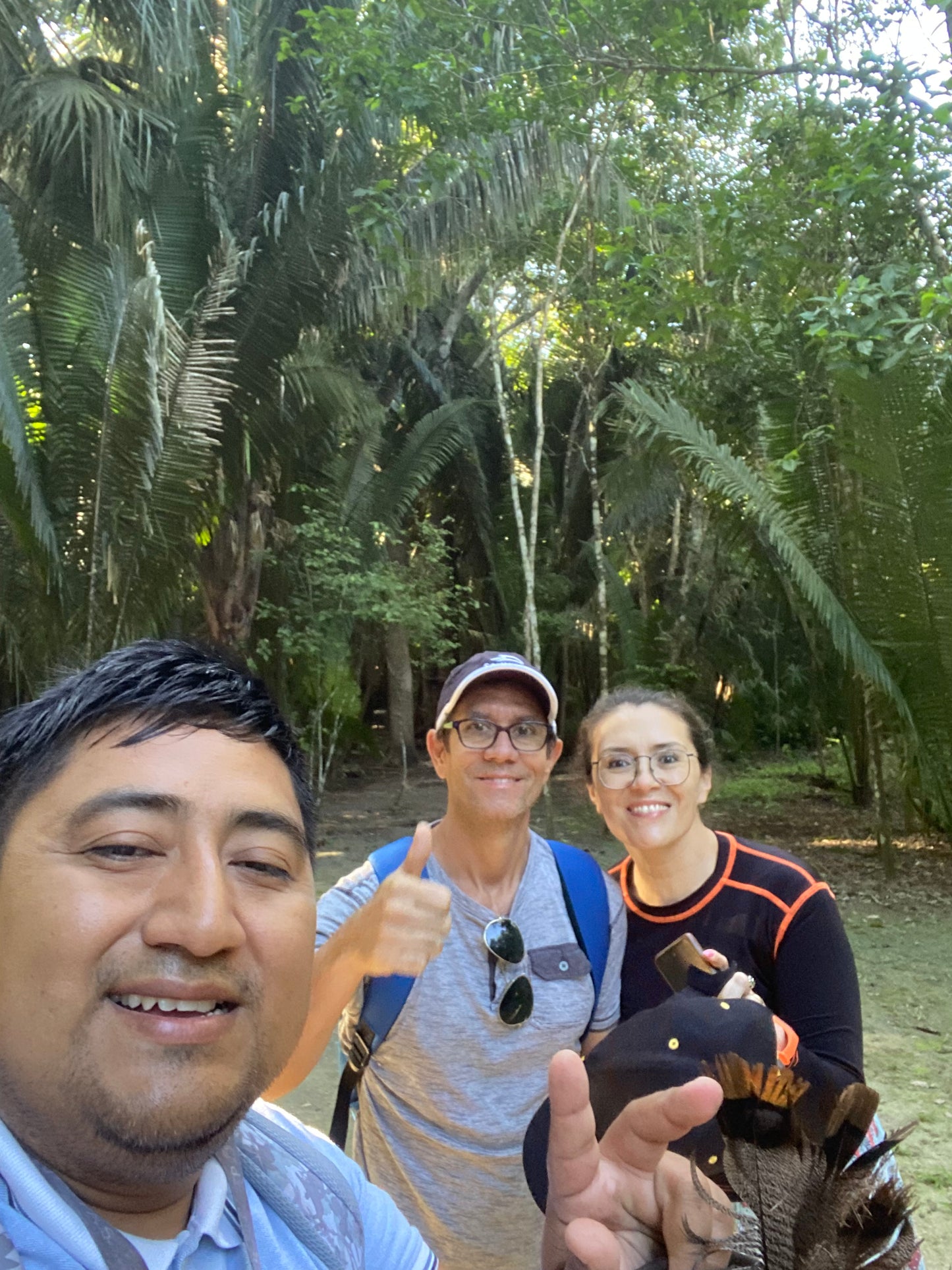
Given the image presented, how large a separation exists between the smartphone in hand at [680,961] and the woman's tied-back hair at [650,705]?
1.55ft

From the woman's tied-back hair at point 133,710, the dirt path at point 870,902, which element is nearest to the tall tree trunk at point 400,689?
the dirt path at point 870,902

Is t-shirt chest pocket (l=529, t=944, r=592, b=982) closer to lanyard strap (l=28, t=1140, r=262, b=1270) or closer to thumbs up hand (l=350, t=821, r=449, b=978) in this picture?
thumbs up hand (l=350, t=821, r=449, b=978)

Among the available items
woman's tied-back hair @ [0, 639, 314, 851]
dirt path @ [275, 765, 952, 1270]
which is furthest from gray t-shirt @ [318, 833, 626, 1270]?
dirt path @ [275, 765, 952, 1270]

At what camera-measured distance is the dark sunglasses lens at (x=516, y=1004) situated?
1593 mm

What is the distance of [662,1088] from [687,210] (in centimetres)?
878

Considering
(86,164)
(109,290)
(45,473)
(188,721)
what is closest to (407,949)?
(188,721)

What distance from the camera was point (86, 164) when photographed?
6789mm

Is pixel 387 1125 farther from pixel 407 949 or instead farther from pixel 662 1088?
pixel 662 1088

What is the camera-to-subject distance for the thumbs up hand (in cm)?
144

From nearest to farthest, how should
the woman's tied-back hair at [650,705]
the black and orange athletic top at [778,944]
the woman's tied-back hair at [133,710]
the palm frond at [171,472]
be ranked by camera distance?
the woman's tied-back hair at [133,710], the black and orange athletic top at [778,944], the woman's tied-back hair at [650,705], the palm frond at [171,472]

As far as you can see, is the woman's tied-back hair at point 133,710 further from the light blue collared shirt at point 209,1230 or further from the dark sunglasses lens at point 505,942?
the dark sunglasses lens at point 505,942

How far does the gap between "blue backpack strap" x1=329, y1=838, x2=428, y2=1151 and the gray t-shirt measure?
0.02m

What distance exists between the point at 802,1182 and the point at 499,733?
93 centimetres

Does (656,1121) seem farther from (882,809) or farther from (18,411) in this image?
(882,809)
